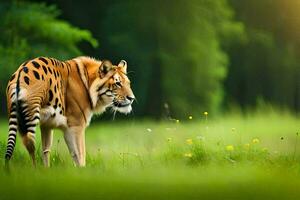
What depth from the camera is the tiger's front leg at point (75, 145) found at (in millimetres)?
7367

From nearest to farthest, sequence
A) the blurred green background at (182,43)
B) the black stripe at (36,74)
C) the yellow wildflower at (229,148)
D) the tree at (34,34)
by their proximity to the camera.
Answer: the black stripe at (36,74), the yellow wildflower at (229,148), the tree at (34,34), the blurred green background at (182,43)

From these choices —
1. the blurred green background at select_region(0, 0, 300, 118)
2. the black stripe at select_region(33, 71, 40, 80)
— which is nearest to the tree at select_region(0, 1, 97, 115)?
the blurred green background at select_region(0, 0, 300, 118)

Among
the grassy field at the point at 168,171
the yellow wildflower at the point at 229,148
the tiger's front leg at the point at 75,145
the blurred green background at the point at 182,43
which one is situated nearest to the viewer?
the grassy field at the point at 168,171

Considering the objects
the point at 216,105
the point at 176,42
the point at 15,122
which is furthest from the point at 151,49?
the point at 15,122

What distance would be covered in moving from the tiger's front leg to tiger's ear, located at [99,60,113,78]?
0.68 m

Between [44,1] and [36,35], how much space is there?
102 centimetres

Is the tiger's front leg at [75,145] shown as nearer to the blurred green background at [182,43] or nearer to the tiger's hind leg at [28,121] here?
the tiger's hind leg at [28,121]

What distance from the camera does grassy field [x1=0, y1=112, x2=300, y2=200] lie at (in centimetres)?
544

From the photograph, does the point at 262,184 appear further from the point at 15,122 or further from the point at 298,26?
the point at 298,26

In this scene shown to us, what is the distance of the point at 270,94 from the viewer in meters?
14.6

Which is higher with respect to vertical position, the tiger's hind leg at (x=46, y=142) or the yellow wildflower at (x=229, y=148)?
the tiger's hind leg at (x=46, y=142)

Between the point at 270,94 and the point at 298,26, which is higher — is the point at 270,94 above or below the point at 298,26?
below

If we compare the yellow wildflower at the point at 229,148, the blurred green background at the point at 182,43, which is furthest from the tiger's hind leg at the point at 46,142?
the blurred green background at the point at 182,43

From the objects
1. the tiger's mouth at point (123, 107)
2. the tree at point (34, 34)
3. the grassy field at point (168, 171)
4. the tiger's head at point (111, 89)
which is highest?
the tree at point (34, 34)
